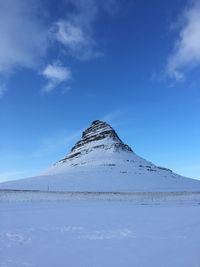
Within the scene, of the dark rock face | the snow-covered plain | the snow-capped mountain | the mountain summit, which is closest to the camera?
the snow-covered plain

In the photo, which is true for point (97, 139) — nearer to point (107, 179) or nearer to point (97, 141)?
point (97, 141)

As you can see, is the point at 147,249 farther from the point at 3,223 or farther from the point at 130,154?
the point at 130,154

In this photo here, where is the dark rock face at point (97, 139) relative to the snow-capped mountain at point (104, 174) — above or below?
above

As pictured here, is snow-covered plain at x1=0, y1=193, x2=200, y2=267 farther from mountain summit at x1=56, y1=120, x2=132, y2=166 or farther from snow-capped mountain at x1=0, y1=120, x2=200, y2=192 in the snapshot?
mountain summit at x1=56, y1=120, x2=132, y2=166

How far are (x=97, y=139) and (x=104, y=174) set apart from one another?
1928 inches

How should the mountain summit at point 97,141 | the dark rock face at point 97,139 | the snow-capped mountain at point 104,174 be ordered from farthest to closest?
the dark rock face at point 97,139 → the mountain summit at point 97,141 → the snow-capped mountain at point 104,174

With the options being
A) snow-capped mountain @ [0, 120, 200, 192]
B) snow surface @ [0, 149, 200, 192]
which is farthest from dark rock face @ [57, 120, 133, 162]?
snow surface @ [0, 149, 200, 192]

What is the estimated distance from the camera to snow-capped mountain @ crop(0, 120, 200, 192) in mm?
77900

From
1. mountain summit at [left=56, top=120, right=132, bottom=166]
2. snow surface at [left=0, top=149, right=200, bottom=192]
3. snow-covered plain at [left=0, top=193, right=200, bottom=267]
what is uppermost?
mountain summit at [left=56, top=120, right=132, bottom=166]

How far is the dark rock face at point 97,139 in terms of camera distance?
12875cm

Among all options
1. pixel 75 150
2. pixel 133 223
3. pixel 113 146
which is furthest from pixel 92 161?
pixel 133 223

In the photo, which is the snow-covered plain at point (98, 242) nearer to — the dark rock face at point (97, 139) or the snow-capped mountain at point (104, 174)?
the snow-capped mountain at point (104, 174)

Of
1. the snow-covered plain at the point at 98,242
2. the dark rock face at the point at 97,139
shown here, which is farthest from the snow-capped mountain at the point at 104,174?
the snow-covered plain at the point at 98,242

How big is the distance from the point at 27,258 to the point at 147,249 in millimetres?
4799
